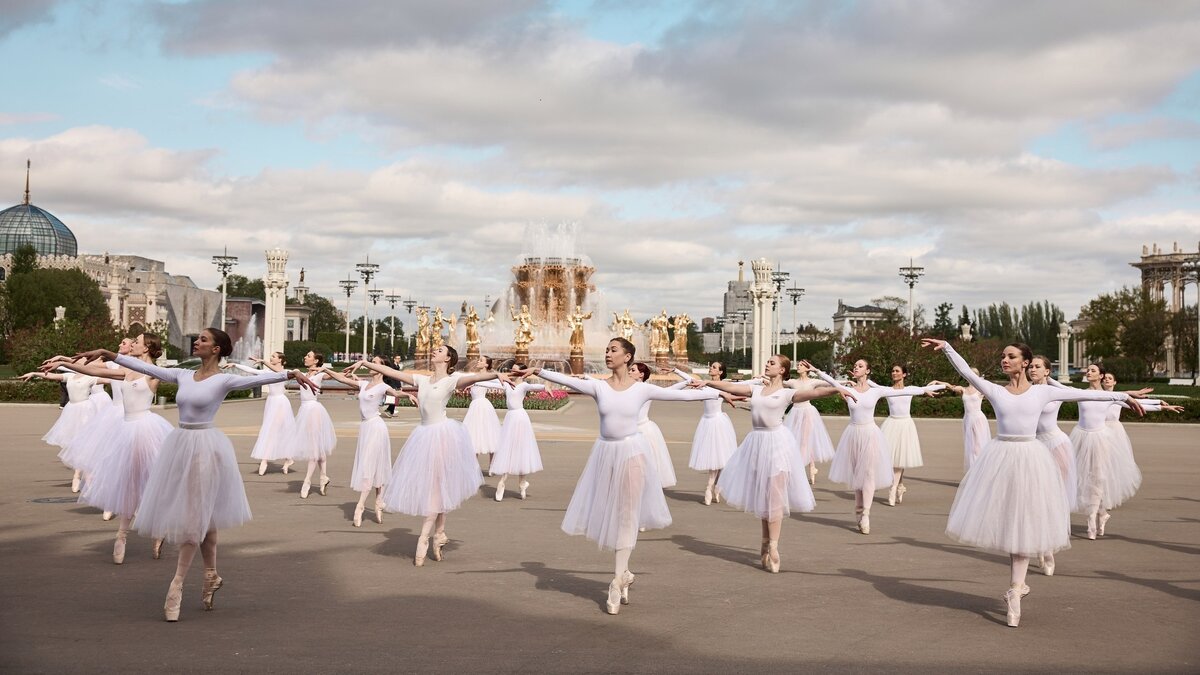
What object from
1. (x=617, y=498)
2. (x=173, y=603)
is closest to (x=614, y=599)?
(x=617, y=498)

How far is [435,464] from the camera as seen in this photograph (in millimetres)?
10656

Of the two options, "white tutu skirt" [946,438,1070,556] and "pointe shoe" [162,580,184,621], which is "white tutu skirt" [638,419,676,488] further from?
"pointe shoe" [162,580,184,621]

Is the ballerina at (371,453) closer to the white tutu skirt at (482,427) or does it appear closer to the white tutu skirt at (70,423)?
the white tutu skirt at (482,427)

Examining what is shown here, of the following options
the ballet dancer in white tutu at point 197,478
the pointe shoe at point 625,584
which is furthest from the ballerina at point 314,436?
the pointe shoe at point 625,584

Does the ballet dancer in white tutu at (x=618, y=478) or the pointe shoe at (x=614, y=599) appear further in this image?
the ballet dancer in white tutu at (x=618, y=478)

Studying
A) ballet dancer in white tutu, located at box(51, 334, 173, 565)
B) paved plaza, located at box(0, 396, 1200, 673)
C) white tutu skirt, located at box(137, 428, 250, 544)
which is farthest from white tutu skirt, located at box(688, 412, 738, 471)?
white tutu skirt, located at box(137, 428, 250, 544)

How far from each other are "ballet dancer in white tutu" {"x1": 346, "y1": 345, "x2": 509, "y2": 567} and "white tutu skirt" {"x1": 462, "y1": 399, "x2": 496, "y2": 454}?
6102 millimetres

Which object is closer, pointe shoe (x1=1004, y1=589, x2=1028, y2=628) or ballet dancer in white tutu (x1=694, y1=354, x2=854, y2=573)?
pointe shoe (x1=1004, y1=589, x2=1028, y2=628)

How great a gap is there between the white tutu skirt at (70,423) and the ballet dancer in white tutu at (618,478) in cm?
1035

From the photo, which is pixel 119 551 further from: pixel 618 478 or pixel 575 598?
pixel 618 478

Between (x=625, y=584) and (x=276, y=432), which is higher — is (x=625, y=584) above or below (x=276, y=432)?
below

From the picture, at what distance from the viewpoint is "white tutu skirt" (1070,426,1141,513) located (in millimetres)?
13055

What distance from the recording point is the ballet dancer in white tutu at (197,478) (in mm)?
8289

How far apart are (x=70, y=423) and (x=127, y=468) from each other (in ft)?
22.1
